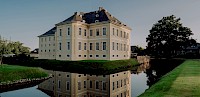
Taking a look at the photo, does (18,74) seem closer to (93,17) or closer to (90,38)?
(90,38)

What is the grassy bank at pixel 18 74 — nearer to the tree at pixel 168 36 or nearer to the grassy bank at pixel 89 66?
the grassy bank at pixel 89 66

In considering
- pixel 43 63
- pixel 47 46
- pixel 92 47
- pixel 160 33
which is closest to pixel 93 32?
pixel 92 47

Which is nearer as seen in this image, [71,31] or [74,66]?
[74,66]

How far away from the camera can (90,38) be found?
125 ft

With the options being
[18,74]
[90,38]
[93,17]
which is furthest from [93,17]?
[18,74]

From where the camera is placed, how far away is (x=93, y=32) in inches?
1491

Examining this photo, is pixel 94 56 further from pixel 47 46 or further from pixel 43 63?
pixel 47 46

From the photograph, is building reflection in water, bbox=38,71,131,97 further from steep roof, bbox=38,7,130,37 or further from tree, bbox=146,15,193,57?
tree, bbox=146,15,193,57

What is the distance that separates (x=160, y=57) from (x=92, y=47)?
41.7 m

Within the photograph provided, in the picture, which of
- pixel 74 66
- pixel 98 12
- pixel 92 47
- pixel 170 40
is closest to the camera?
pixel 74 66

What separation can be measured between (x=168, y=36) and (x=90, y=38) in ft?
109

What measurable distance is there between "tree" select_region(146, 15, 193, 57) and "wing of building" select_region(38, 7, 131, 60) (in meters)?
A: 25.4

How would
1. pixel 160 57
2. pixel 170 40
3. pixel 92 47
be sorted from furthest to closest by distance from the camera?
pixel 160 57 → pixel 170 40 → pixel 92 47

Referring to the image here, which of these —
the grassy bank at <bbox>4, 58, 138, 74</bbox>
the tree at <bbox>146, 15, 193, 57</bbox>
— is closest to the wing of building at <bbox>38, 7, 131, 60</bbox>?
the grassy bank at <bbox>4, 58, 138, 74</bbox>
